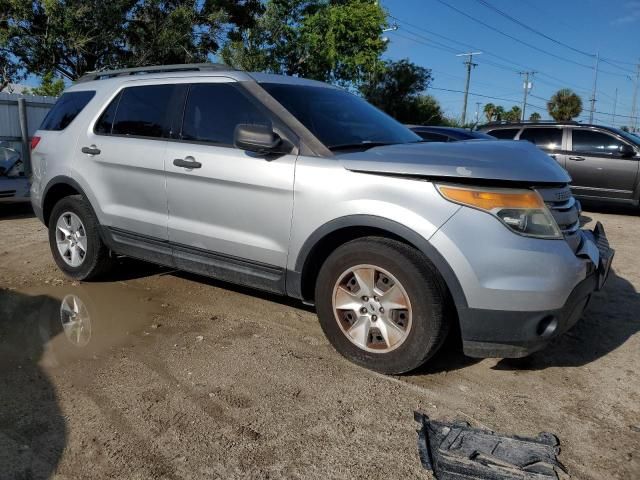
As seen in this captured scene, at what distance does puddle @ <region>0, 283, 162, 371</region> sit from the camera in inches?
142

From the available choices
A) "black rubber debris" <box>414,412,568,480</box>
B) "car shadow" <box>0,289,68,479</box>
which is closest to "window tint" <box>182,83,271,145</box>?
"car shadow" <box>0,289,68,479</box>

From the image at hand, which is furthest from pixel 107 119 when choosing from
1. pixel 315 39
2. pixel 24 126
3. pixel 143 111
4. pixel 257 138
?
pixel 315 39

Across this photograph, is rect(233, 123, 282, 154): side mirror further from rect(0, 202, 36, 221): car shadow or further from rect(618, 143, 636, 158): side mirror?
rect(618, 143, 636, 158): side mirror

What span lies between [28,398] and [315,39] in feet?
75.8

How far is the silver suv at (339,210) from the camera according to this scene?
2979 mm

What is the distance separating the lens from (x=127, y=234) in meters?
4.52

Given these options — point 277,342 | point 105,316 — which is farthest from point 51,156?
point 277,342

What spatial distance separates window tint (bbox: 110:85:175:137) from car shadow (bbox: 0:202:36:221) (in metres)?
4.82

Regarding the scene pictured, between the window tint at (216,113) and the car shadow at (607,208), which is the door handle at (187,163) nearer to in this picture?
the window tint at (216,113)

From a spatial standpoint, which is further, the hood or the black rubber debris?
the hood

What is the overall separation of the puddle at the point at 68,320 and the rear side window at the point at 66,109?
148cm

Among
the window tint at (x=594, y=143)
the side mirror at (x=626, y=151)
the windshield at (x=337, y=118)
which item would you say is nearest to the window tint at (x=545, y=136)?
the window tint at (x=594, y=143)

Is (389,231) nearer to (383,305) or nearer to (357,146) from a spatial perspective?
(383,305)

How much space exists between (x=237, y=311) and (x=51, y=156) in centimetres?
225
